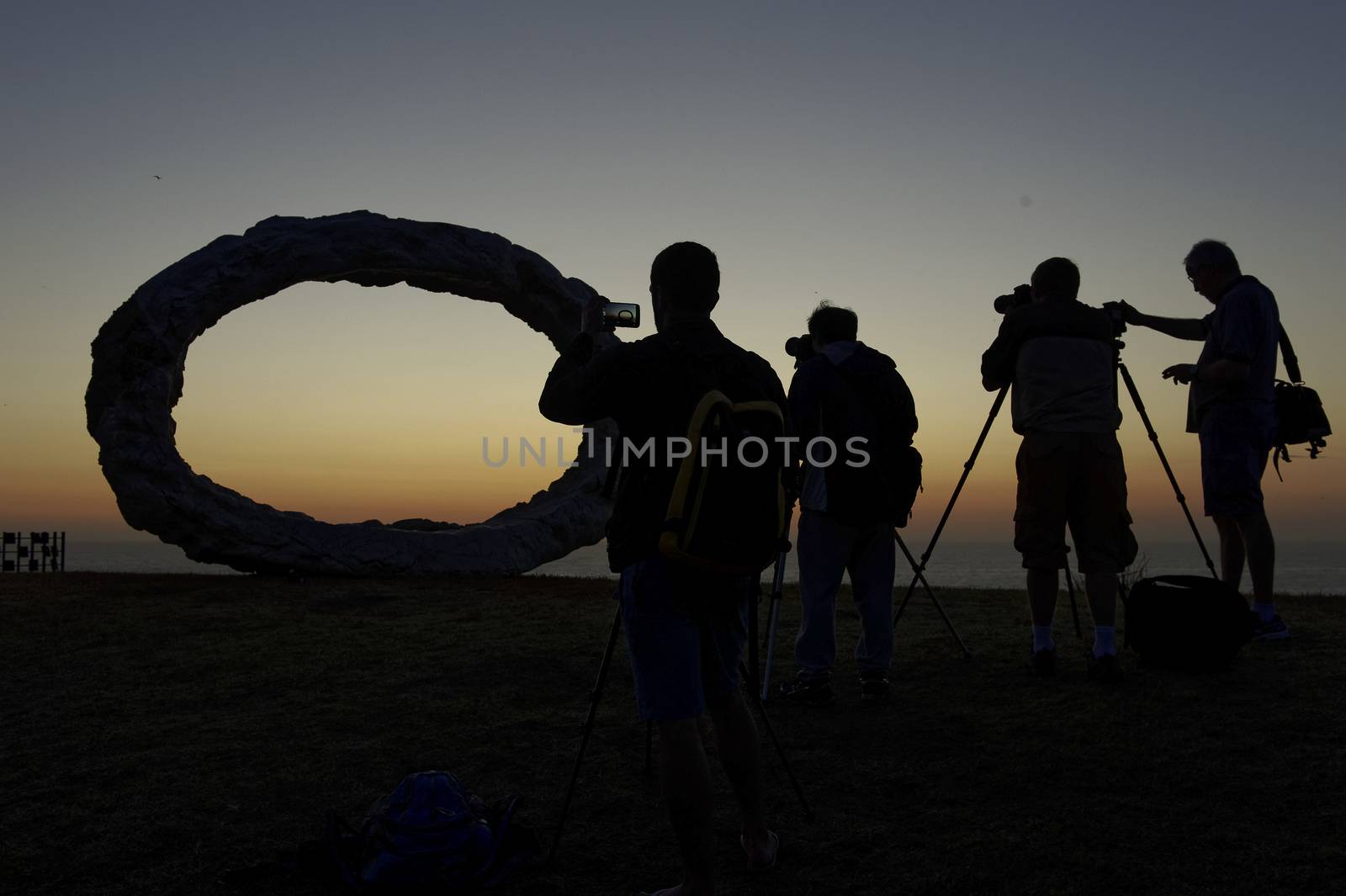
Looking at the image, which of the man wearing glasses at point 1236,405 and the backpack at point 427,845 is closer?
the backpack at point 427,845

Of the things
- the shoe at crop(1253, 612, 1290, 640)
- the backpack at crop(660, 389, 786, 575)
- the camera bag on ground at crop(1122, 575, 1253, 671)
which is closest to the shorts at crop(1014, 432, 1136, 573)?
the camera bag on ground at crop(1122, 575, 1253, 671)

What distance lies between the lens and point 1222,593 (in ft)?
16.7

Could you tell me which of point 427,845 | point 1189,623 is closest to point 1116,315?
point 1189,623

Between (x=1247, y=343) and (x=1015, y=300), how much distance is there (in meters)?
1.23

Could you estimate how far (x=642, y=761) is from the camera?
402cm

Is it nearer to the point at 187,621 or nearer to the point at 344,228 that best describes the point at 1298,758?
the point at 187,621

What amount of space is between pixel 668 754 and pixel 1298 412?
4.81 meters

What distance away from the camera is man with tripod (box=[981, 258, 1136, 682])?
195 inches

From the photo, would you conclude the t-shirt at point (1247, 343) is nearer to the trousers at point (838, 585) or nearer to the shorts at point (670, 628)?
the trousers at point (838, 585)

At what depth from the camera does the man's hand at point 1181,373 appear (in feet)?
18.2

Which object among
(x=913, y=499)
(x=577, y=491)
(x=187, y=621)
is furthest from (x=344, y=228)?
(x=913, y=499)

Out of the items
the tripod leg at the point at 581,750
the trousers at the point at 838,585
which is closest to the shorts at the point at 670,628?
the tripod leg at the point at 581,750

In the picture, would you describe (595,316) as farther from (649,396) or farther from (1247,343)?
(1247,343)

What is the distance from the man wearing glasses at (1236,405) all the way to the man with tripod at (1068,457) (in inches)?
25.7
